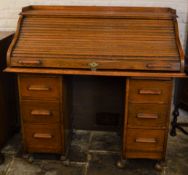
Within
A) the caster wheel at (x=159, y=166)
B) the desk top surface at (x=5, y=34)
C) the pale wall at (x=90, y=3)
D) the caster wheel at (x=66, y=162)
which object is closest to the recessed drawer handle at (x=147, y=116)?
the caster wheel at (x=159, y=166)

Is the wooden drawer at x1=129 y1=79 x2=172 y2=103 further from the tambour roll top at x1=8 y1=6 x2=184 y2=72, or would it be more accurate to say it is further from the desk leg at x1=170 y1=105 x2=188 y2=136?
the desk leg at x1=170 y1=105 x2=188 y2=136

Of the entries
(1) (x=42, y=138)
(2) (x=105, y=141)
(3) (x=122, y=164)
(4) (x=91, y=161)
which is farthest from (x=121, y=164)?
(1) (x=42, y=138)

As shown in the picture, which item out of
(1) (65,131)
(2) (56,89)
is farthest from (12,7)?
(1) (65,131)

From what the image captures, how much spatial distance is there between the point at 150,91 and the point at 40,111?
0.88 meters

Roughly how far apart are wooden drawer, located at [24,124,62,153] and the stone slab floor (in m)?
0.15

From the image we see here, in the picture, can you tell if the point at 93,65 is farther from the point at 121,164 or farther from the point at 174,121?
the point at 174,121

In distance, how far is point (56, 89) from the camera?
2.47m

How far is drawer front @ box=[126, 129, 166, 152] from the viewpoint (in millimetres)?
2541

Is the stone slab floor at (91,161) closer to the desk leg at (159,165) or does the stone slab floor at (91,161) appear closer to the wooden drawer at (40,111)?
the desk leg at (159,165)

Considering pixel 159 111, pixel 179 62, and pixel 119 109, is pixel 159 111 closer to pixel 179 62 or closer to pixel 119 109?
pixel 179 62

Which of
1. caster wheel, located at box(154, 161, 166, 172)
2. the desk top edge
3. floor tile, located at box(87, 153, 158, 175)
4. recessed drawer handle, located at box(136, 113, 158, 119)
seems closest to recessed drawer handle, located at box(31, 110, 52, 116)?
the desk top edge

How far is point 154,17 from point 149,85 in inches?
21.3

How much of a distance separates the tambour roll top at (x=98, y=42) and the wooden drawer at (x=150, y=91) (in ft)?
0.40

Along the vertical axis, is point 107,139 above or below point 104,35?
below
